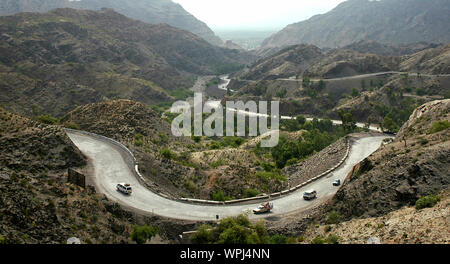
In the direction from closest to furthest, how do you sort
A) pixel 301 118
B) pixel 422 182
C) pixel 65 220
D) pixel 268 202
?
1. pixel 65 220
2. pixel 422 182
3. pixel 268 202
4. pixel 301 118

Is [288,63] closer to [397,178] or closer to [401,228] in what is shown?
A: [397,178]

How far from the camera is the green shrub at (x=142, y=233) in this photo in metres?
29.6

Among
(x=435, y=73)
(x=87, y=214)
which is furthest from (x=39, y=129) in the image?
(x=435, y=73)

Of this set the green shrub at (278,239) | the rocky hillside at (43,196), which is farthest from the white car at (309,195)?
the rocky hillside at (43,196)

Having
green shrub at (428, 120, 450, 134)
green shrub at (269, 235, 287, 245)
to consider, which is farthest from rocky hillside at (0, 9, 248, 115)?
green shrub at (428, 120, 450, 134)

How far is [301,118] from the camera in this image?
106 meters

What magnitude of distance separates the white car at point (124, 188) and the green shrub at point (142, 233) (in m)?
6.17

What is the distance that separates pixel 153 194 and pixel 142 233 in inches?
297

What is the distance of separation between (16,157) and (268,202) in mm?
24569

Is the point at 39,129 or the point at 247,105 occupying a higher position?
the point at 39,129

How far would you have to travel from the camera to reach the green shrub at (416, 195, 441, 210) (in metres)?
25.4

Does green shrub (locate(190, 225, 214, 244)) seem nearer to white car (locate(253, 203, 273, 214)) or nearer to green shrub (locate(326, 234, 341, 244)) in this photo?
white car (locate(253, 203, 273, 214))

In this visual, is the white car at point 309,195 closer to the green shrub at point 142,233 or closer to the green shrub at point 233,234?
the green shrub at point 233,234

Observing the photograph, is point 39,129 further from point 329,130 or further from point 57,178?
point 329,130
